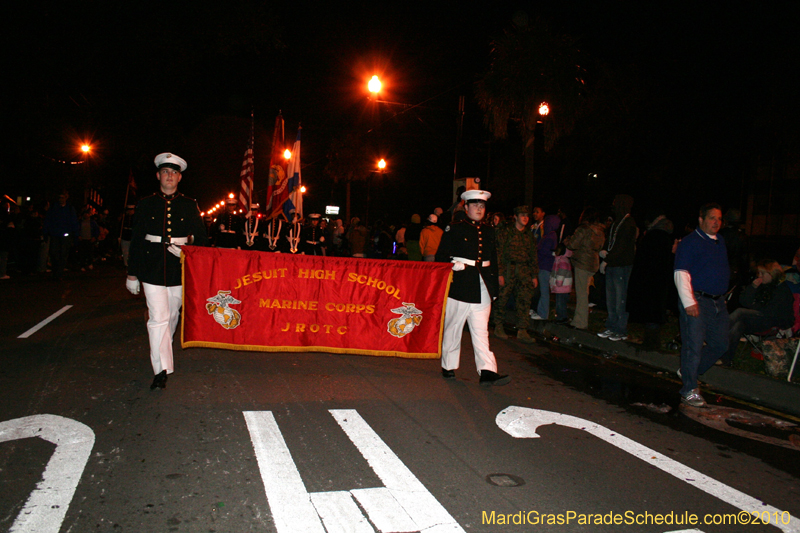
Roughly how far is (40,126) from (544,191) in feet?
72.6

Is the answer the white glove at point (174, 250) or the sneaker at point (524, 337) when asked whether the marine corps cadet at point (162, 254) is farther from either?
the sneaker at point (524, 337)

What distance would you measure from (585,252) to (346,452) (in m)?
6.90

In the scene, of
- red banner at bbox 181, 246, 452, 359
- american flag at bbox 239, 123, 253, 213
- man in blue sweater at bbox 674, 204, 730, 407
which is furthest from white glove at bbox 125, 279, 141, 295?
american flag at bbox 239, 123, 253, 213

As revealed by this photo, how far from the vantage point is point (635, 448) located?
483cm

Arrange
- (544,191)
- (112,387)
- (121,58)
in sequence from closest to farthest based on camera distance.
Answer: (112,387)
(121,58)
(544,191)

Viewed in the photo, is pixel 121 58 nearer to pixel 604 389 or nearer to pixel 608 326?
pixel 608 326

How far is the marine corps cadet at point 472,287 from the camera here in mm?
6555

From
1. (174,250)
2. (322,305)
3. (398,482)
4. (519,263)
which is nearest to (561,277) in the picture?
(519,263)

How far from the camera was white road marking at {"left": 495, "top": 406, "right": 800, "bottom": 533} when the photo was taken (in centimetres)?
390

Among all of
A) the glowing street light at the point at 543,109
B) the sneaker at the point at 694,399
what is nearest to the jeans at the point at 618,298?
the sneaker at the point at 694,399

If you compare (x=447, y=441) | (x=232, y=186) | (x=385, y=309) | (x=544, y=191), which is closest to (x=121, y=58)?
(x=385, y=309)

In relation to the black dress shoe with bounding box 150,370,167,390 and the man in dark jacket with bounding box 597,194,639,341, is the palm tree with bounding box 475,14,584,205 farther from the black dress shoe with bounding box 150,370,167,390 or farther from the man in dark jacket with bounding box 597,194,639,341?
the black dress shoe with bounding box 150,370,167,390

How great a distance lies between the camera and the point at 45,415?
4816 millimetres

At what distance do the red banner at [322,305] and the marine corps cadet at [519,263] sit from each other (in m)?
3.15
